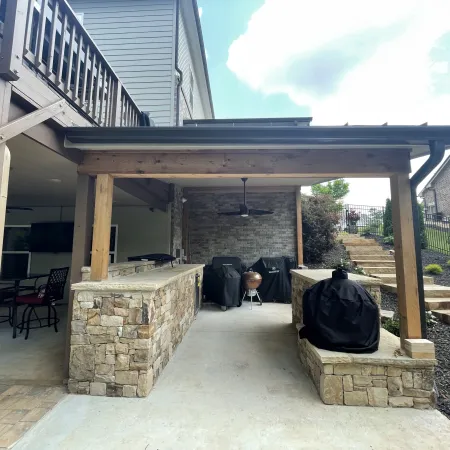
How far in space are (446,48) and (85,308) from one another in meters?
11.1

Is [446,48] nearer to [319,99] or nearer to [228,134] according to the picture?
[319,99]

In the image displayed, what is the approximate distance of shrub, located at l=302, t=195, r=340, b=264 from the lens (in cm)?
811

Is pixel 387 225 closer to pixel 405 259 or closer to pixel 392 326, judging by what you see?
pixel 392 326

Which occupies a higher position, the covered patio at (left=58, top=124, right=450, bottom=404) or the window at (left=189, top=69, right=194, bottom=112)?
the window at (left=189, top=69, right=194, bottom=112)

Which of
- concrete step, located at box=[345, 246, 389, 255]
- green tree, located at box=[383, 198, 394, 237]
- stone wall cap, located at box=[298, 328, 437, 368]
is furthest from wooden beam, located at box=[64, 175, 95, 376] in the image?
green tree, located at box=[383, 198, 394, 237]

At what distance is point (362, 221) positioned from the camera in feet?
39.3

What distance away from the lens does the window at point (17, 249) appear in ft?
21.4

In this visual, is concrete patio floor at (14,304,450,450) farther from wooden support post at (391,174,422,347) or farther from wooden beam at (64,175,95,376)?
wooden beam at (64,175,95,376)

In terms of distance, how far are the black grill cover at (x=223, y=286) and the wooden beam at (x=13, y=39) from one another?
5.04 metres

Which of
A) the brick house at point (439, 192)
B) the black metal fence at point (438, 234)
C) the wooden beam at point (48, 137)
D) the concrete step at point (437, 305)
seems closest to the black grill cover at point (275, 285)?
the concrete step at point (437, 305)

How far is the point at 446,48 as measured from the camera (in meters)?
7.35

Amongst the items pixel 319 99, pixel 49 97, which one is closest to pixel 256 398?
pixel 49 97

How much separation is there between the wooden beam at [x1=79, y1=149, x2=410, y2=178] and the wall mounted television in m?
4.13

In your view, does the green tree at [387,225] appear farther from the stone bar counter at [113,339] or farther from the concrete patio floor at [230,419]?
the stone bar counter at [113,339]
